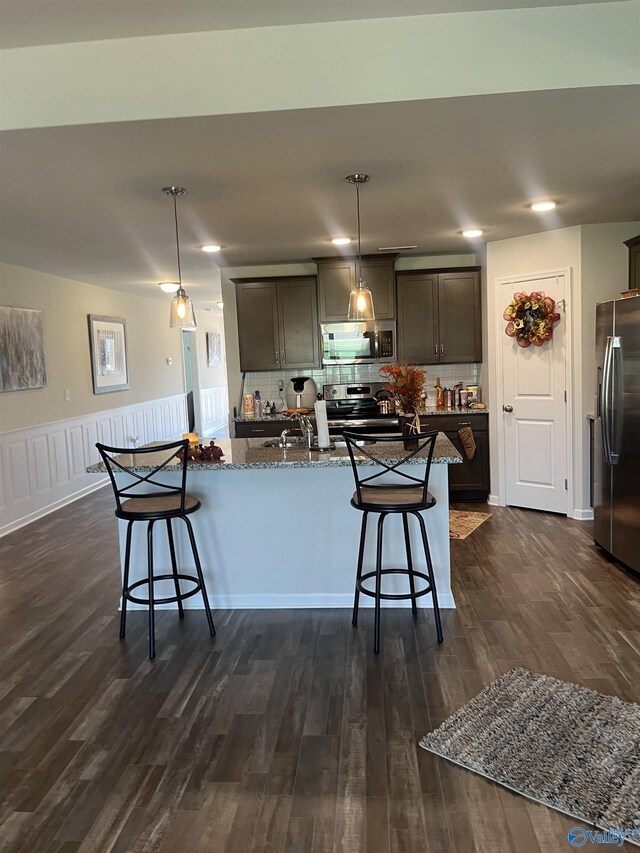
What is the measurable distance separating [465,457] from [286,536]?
278cm

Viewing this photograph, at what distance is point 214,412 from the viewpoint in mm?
12547

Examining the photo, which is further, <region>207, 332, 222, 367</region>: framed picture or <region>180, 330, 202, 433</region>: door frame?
<region>207, 332, 222, 367</region>: framed picture

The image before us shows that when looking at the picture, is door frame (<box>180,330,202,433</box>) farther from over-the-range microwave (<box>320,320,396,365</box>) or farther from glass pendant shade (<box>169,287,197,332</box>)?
glass pendant shade (<box>169,287,197,332</box>)

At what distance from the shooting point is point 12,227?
4.38m

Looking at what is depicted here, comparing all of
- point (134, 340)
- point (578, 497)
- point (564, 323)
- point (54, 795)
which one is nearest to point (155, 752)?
point (54, 795)

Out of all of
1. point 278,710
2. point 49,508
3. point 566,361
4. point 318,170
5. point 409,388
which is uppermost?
point 318,170

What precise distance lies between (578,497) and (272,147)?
3.89m

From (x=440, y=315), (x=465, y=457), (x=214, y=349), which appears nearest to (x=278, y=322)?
(x=440, y=315)

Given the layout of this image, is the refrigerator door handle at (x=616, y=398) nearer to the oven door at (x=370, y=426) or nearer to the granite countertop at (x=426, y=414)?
the granite countertop at (x=426, y=414)

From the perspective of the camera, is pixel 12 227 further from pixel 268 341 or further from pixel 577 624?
pixel 577 624

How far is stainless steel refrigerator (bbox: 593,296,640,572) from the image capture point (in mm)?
3795

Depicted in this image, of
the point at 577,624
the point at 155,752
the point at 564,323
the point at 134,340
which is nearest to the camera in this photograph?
the point at 155,752

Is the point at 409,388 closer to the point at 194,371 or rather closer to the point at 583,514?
the point at 583,514

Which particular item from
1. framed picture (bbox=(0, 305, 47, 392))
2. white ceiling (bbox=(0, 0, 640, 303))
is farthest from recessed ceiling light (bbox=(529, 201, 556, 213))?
framed picture (bbox=(0, 305, 47, 392))
